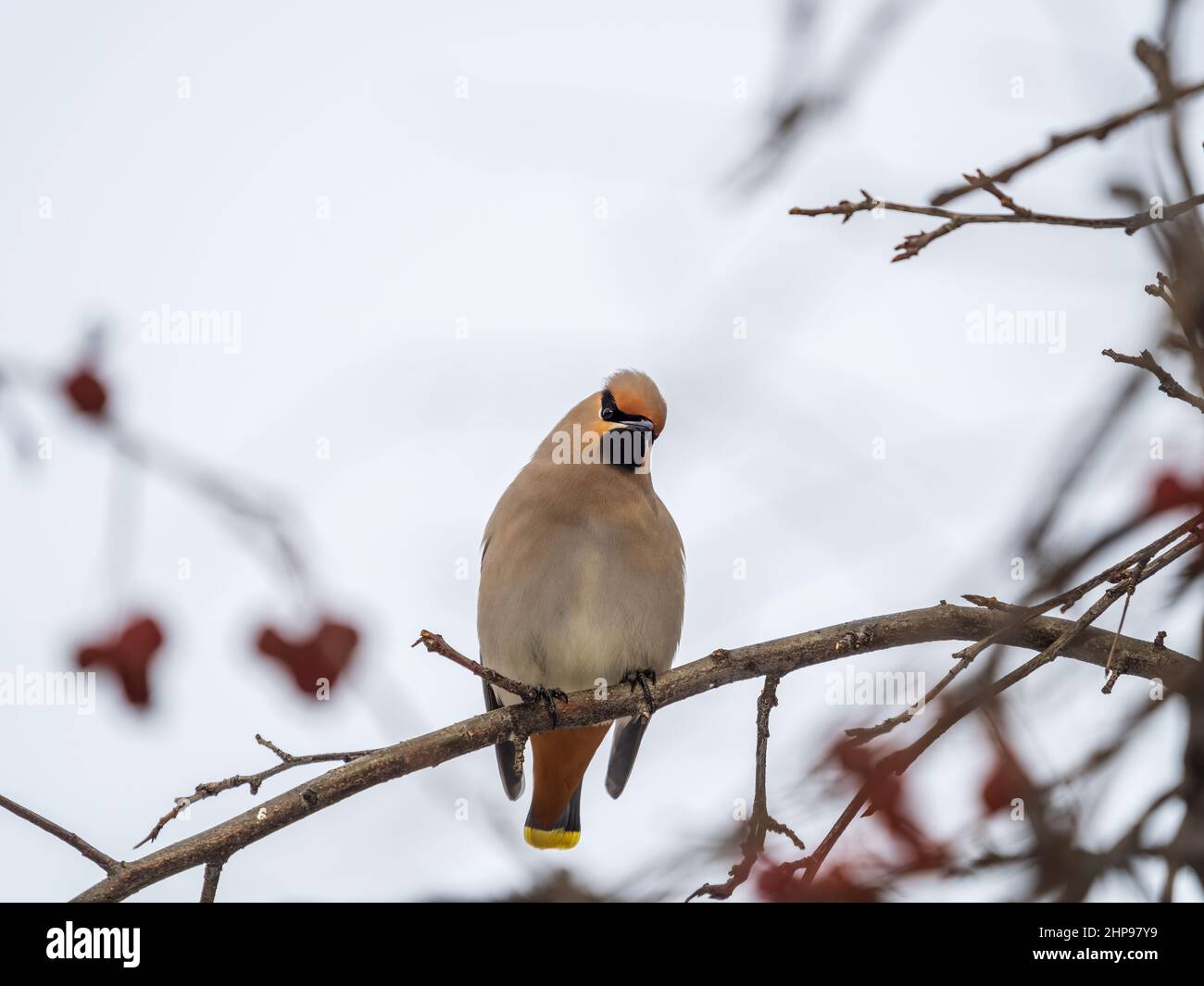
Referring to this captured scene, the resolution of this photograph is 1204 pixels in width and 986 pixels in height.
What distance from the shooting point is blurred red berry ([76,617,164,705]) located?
323cm

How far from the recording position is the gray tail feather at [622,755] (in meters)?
4.85

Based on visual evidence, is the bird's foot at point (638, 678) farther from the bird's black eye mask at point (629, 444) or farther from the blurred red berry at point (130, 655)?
the blurred red berry at point (130, 655)

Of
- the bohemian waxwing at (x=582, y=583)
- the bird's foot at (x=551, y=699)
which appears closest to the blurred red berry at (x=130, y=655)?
the bird's foot at (x=551, y=699)

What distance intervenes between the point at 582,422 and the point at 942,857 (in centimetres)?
366

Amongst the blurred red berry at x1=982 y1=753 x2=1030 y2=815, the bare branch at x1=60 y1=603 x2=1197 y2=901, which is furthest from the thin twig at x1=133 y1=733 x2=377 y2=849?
the blurred red berry at x1=982 y1=753 x2=1030 y2=815

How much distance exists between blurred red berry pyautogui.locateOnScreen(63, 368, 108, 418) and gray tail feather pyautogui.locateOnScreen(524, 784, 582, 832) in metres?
2.48

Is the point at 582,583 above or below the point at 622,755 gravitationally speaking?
above

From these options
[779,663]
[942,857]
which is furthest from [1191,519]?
[779,663]

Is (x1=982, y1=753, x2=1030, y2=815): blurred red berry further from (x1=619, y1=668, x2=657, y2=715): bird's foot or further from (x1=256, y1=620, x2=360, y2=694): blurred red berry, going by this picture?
(x1=619, y1=668, x2=657, y2=715): bird's foot

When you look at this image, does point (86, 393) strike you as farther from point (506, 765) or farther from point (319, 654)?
point (506, 765)

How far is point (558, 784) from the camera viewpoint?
4.77 m

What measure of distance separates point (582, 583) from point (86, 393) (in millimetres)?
1839

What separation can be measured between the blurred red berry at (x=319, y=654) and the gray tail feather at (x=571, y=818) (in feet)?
6.34

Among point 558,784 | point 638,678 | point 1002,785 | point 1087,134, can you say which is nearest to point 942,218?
point 1087,134
